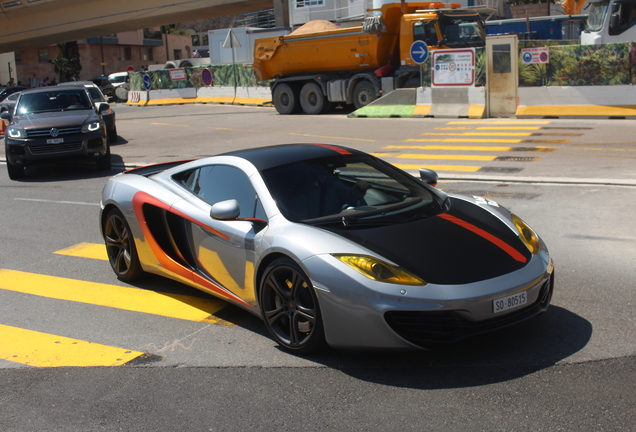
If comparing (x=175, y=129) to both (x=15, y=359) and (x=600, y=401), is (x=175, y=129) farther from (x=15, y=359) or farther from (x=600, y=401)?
(x=600, y=401)

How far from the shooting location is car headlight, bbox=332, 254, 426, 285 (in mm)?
4242

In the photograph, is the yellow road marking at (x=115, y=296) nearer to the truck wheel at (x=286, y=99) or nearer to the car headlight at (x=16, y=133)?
the car headlight at (x=16, y=133)

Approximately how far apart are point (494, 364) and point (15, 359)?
3302mm

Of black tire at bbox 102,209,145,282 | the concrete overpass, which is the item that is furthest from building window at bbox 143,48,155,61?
black tire at bbox 102,209,145,282

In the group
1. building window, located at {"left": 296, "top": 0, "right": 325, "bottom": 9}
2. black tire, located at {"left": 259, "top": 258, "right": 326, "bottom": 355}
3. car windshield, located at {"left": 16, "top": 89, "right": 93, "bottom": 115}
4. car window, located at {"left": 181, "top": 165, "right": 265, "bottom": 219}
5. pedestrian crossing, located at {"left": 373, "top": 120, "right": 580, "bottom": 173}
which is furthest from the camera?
building window, located at {"left": 296, "top": 0, "right": 325, "bottom": 9}

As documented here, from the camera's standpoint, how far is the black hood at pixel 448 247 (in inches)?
171

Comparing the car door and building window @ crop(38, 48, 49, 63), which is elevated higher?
building window @ crop(38, 48, 49, 63)

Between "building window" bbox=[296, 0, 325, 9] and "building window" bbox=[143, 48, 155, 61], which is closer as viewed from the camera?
"building window" bbox=[296, 0, 325, 9]

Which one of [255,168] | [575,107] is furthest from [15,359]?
[575,107]

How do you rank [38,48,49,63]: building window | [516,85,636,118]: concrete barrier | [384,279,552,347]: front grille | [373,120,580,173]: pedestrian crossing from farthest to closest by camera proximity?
[38,48,49,63]: building window → [516,85,636,118]: concrete barrier → [373,120,580,173]: pedestrian crossing → [384,279,552,347]: front grille

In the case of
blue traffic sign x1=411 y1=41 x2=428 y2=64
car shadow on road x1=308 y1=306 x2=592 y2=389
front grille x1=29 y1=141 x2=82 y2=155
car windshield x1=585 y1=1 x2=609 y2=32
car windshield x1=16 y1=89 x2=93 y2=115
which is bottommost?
car shadow on road x1=308 y1=306 x2=592 y2=389

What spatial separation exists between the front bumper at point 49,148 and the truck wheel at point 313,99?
1265 centimetres

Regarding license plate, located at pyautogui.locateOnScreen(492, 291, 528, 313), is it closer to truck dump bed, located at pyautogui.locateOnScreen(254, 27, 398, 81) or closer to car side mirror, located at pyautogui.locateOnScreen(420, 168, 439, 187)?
car side mirror, located at pyautogui.locateOnScreen(420, 168, 439, 187)

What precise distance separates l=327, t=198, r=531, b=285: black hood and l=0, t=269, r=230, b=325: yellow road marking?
1.69 metres
